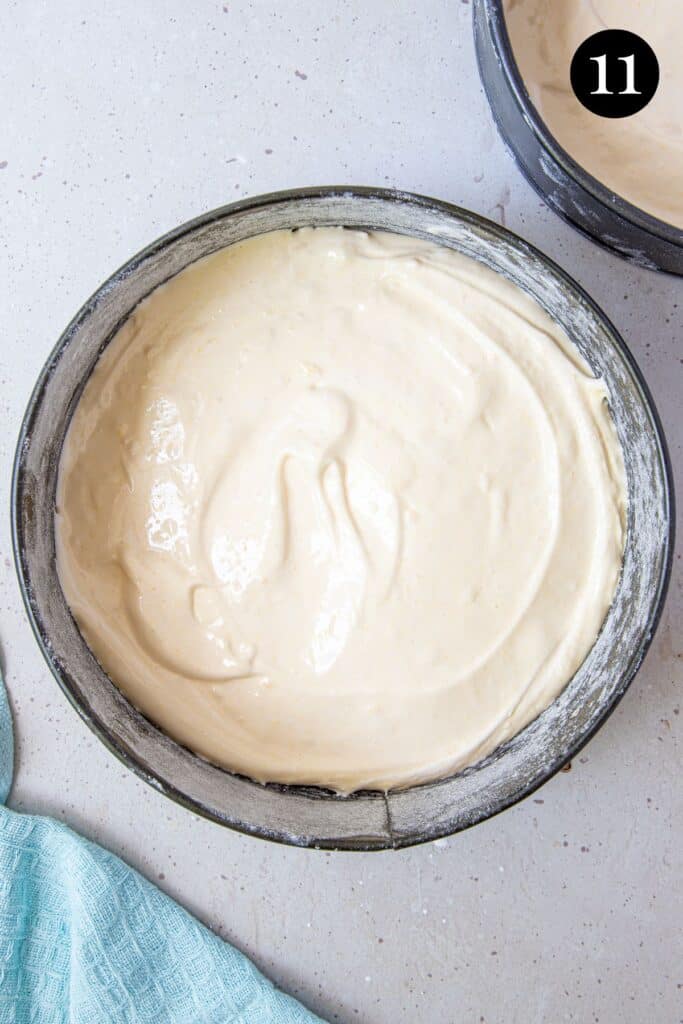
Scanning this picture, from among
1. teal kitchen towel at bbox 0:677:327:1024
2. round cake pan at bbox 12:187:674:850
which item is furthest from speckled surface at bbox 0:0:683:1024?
round cake pan at bbox 12:187:674:850

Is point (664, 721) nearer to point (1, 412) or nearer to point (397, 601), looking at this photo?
point (397, 601)

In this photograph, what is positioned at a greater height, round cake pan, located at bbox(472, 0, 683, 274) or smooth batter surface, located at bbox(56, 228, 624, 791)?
round cake pan, located at bbox(472, 0, 683, 274)

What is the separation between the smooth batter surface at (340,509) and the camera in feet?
3.71

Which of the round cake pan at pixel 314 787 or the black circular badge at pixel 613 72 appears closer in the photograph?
the round cake pan at pixel 314 787

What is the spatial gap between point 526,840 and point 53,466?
775 millimetres

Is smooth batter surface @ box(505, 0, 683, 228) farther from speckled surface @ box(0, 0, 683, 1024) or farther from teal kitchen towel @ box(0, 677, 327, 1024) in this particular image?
teal kitchen towel @ box(0, 677, 327, 1024)

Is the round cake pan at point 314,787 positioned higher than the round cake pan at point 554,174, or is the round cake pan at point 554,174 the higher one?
the round cake pan at point 554,174

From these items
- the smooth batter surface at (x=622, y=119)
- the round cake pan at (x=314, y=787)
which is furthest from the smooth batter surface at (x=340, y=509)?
the smooth batter surface at (x=622, y=119)

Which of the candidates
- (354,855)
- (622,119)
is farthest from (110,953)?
(622,119)

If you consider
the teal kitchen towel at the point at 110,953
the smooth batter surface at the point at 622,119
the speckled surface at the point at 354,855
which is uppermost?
the smooth batter surface at the point at 622,119

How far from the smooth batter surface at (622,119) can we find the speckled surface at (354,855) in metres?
0.09

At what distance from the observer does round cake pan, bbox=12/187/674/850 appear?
1.08 metres

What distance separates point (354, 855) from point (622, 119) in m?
1.02

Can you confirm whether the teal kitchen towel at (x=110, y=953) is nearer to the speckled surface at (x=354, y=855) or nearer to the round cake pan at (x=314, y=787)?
the speckled surface at (x=354, y=855)
